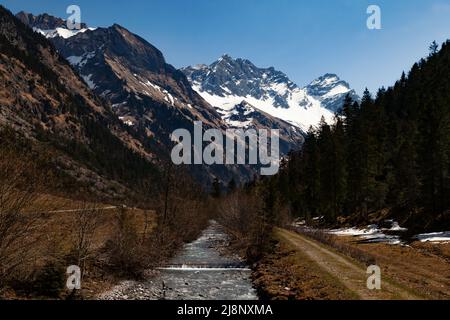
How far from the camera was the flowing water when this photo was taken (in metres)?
27.3

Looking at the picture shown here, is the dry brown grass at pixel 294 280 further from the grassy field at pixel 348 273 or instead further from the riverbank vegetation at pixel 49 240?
the riverbank vegetation at pixel 49 240

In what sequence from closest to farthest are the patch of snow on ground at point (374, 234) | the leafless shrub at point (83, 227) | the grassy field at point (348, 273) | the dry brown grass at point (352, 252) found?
the grassy field at point (348, 273)
the leafless shrub at point (83, 227)
the dry brown grass at point (352, 252)
the patch of snow on ground at point (374, 234)

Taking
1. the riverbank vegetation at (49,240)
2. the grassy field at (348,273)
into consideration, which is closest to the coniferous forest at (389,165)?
the grassy field at (348,273)

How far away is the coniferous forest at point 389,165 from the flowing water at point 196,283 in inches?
780

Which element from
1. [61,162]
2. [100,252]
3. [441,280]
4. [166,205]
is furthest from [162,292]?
[61,162]

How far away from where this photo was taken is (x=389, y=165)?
275 feet

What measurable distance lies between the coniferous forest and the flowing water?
780 inches

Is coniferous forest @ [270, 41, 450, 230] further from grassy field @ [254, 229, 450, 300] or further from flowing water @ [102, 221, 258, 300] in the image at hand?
flowing water @ [102, 221, 258, 300]

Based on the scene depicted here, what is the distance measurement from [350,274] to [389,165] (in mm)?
61182

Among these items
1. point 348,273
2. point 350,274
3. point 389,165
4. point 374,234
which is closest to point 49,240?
point 350,274

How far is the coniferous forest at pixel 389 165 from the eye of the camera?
54.8 m

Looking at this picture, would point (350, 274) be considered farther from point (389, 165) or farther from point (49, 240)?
point (389, 165)

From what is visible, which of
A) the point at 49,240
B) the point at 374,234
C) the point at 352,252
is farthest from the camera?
the point at 374,234
